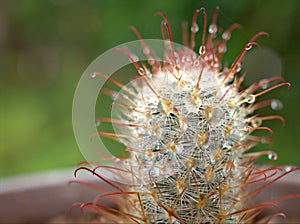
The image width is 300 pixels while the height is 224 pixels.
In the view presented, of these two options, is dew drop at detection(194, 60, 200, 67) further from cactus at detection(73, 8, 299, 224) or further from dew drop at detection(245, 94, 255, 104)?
dew drop at detection(245, 94, 255, 104)

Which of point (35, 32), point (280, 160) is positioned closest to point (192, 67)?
point (280, 160)

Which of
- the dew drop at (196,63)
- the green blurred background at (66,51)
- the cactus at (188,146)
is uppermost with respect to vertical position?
the green blurred background at (66,51)

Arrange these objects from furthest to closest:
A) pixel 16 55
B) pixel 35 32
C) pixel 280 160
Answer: pixel 16 55, pixel 35 32, pixel 280 160

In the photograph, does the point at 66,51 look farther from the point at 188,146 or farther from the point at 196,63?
the point at 188,146

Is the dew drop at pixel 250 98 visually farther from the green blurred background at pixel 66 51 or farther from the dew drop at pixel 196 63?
the green blurred background at pixel 66 51

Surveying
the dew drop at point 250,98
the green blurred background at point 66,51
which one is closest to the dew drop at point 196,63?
the dew drop at point 250,98

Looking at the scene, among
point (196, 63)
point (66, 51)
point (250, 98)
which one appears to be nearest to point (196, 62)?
point (196, 63)

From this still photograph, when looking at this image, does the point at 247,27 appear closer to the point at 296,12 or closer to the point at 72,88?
the point at 296,12

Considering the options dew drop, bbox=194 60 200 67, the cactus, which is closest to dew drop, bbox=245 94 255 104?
the cactus
